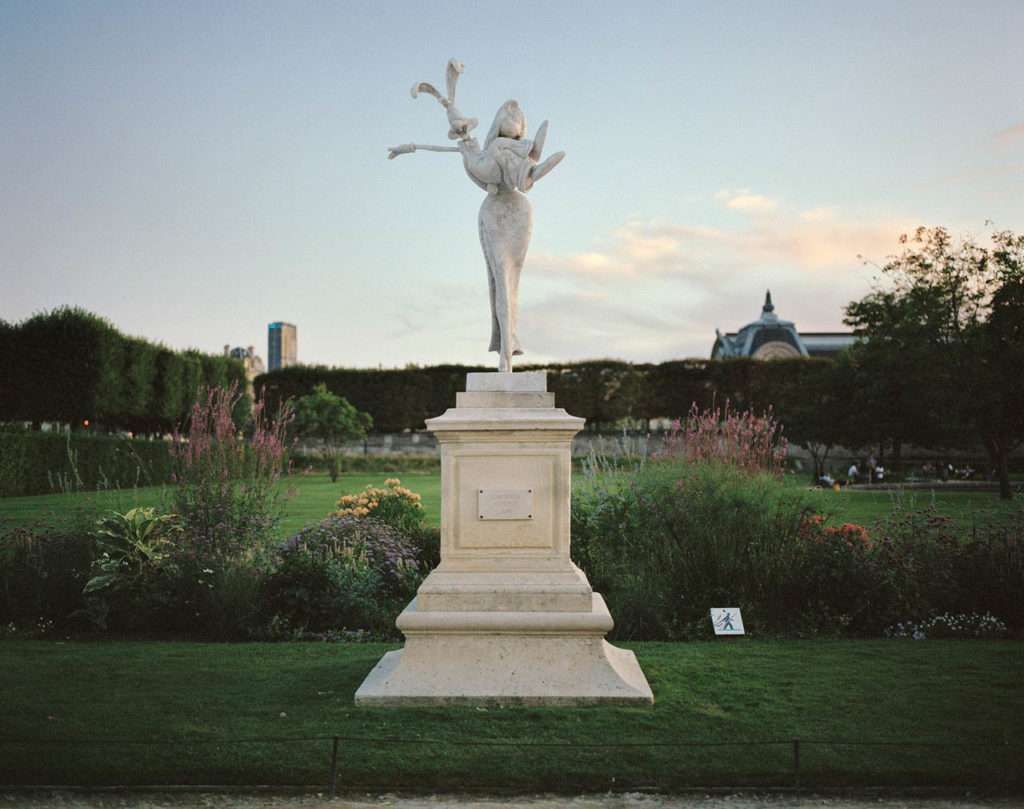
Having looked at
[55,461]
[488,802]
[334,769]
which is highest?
[55,461]

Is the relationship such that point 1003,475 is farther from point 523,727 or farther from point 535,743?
point 535,743

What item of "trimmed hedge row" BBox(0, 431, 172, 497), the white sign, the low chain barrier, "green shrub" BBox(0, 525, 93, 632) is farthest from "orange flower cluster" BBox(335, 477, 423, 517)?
"trimmed hedge row" BBox(0, 431, 172, 497)

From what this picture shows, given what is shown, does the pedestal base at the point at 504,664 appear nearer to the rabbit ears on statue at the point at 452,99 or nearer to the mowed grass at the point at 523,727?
the mowed grass at the point at 523,727

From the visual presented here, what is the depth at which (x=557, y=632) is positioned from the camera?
4848 millimetres

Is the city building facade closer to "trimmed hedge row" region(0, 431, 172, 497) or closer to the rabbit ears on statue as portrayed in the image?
"trimmed hedge row" region(0, 431, 172, 497)

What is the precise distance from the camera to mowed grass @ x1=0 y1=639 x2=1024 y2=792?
12.8 feet

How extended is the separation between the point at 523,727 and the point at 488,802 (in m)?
0.71

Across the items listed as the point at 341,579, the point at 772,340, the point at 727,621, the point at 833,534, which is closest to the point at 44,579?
the point at 341,579

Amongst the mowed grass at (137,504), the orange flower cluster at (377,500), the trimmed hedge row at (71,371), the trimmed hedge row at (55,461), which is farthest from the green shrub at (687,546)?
the trimmed hedge row at (71,371)

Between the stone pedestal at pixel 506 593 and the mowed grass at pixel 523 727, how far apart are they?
166 millimetres

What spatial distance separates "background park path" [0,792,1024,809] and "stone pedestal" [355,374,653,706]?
102cm

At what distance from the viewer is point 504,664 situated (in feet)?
15.9

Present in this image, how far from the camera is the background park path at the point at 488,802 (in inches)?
144

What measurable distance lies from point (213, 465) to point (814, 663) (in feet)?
18.2
